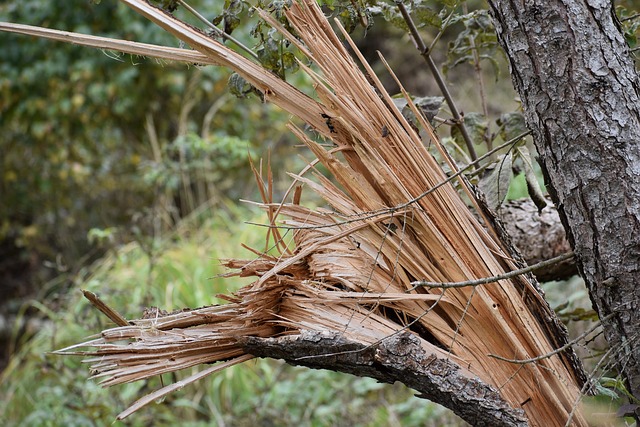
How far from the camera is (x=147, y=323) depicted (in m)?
1.16

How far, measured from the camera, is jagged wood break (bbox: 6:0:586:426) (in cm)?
104

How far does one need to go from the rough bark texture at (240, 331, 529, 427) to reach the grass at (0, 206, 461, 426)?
168cm

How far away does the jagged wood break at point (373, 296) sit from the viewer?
104cm

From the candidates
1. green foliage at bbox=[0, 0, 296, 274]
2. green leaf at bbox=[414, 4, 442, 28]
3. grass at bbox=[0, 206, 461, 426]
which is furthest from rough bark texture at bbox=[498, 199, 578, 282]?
green foliage at bbox=[0, 0, 296, 274]

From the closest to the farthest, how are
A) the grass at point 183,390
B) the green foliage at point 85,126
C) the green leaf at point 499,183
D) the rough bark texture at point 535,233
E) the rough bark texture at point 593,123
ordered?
the rough bark texture at point 593,123 < the green leaf at point 499,183 < the rough bark texture at point 535,233 < the grass at point 183,390 < the green foliage at point 85,126

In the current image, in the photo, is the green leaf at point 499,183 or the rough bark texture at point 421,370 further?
the green leaf at point 499,183

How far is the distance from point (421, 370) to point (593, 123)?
427 millimetres

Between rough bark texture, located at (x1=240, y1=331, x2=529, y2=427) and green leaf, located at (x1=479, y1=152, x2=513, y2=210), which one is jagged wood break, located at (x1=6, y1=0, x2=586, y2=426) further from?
green leaf, located at (x1=479, y1=152, x2=513, y2=210)

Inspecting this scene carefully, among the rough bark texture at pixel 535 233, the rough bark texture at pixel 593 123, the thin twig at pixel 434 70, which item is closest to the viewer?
the rough bark texture at pixel 593 123

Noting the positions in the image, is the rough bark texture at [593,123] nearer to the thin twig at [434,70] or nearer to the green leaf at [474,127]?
the thin twig at [434,70]

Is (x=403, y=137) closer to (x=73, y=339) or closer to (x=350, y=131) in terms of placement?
(x=350, y=131)

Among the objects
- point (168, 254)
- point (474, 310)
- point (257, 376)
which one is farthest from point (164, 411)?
point (474, 310)

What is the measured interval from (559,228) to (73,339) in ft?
8.33

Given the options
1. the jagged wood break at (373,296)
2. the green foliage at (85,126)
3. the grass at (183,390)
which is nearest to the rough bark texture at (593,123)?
the jagged wood break at (373,296)
